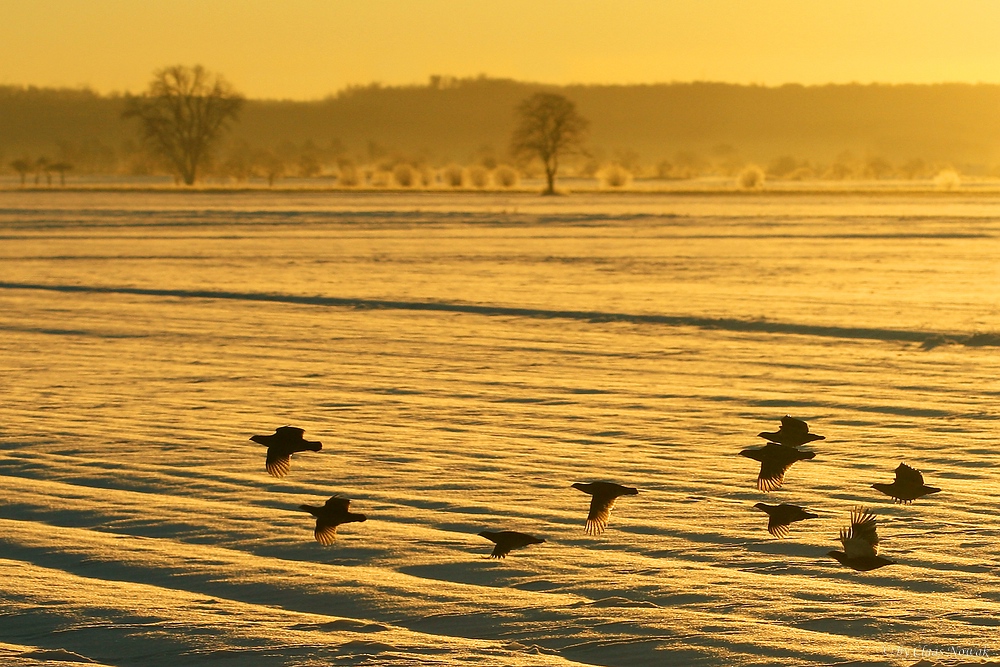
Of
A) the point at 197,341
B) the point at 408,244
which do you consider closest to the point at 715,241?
the point at 408,244

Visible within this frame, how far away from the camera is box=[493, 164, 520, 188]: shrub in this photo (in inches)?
2852

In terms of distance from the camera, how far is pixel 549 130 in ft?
248

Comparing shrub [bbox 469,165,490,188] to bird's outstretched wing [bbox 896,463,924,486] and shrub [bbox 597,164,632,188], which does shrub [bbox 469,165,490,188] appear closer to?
shrub [bbox 597,164,632,188]

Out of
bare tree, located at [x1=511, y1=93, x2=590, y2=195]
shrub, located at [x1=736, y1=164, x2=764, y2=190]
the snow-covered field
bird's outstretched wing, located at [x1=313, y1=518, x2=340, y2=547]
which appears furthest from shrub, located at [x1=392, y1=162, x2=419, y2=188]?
bird's outstretched wing, located at [x1=313, y1=518, x2=340, y2=547]

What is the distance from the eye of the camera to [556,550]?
591cm

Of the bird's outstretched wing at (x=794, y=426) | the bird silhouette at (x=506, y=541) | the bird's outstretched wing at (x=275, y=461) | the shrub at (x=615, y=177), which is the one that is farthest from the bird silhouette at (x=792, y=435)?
the shrub at (x=615, y=177)

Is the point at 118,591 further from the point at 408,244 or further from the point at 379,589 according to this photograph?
the point at 408,244

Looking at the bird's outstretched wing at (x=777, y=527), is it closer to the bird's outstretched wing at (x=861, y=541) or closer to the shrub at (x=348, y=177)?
the bird's outstretched wing at (x=861, y=541)

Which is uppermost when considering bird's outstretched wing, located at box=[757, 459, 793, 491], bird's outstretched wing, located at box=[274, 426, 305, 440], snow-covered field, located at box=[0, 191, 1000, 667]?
bird's outstretched wing, located at box=[274, 426, 305, 440]

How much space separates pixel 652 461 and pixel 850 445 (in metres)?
1.36

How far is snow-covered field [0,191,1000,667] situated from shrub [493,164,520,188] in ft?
175

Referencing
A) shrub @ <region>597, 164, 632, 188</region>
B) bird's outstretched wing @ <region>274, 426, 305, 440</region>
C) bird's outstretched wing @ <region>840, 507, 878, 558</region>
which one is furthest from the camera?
shrub @ <region>597, 164, 632, 188</region>

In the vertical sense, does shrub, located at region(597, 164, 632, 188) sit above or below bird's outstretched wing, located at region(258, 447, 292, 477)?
above

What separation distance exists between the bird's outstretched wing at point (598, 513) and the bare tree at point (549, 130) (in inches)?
2660
